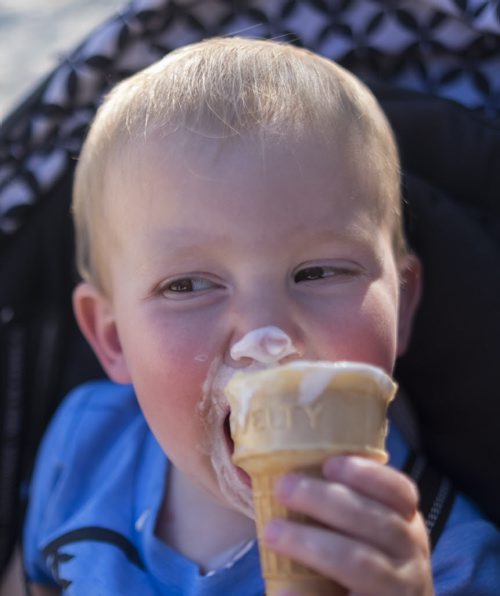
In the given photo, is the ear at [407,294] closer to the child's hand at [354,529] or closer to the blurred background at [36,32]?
the child's hand at [354,529]

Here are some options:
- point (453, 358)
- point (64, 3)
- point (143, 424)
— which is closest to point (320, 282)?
point (453, 358)

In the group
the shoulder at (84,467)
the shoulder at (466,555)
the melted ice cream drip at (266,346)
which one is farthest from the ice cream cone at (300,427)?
the shoulder at (84,467)

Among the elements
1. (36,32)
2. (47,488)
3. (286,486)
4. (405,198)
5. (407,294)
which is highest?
(286,486)

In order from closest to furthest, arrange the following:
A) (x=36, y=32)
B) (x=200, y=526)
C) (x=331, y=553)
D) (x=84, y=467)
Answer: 1. (x=331, y=553)
2. (x=200, y=526)
3. (x=84, y=467)
4. (x=36, y=32)

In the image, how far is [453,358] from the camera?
5.29 feet

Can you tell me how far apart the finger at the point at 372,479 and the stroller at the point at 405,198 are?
0.49m

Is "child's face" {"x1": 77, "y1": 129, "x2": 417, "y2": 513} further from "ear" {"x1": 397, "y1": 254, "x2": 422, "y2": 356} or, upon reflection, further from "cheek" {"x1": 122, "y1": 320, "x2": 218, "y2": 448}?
"ear" {"x1": 397, "y1": 254, "x2": 422, "y2": 356}

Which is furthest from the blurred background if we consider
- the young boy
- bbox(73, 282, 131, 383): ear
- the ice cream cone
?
the ice cream cone

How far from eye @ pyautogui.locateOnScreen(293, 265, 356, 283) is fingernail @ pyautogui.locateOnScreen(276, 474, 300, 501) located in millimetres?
373

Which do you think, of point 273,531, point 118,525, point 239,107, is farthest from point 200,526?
point 239,107

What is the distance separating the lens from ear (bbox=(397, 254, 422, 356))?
1558mm

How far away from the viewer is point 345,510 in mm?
952

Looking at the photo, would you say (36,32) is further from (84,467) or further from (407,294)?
(407,294)

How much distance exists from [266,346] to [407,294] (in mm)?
514
